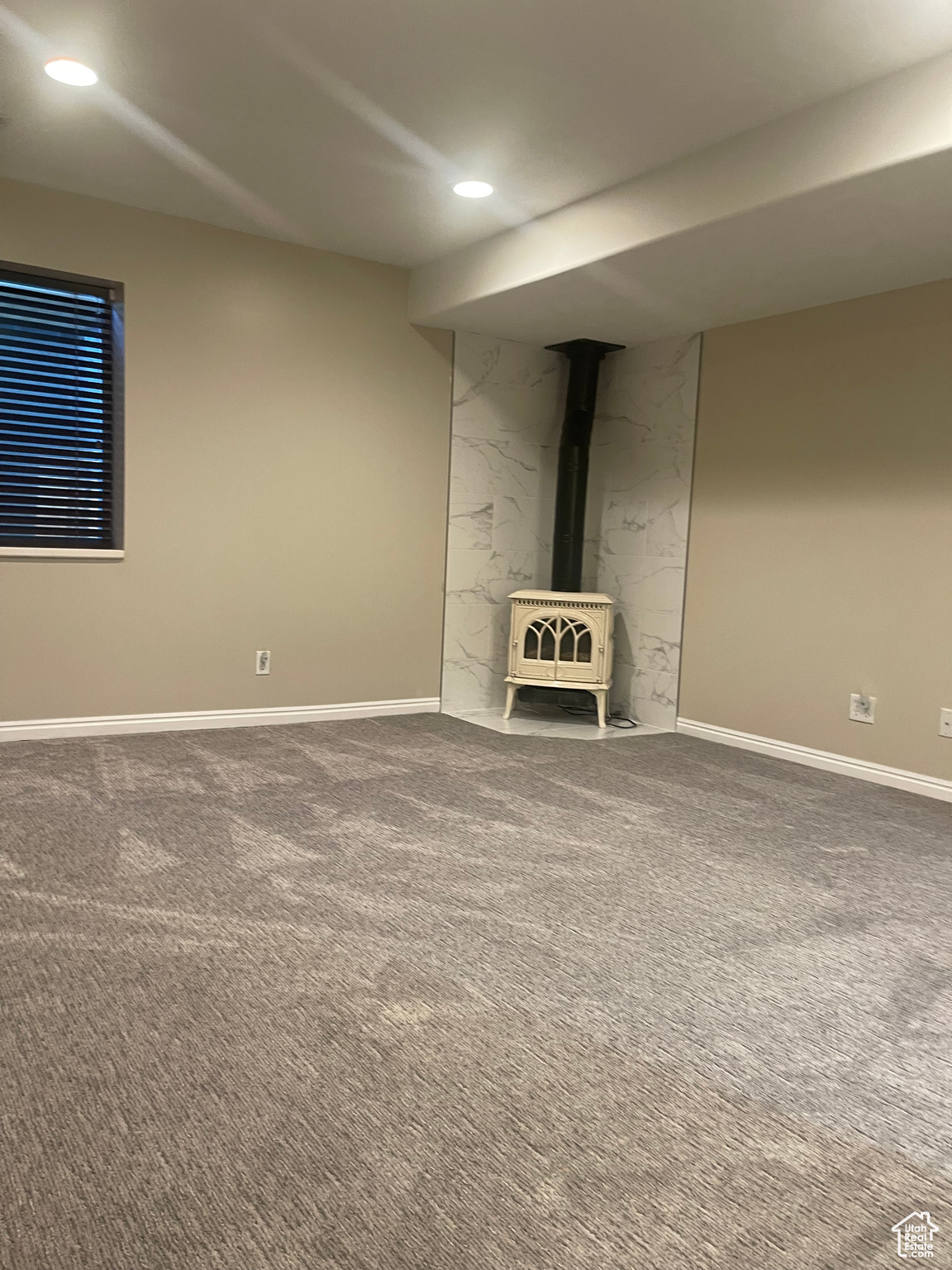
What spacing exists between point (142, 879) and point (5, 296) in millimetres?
2680

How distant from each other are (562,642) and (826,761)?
1.44 meters

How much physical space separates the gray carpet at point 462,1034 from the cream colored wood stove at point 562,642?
1.57 metres

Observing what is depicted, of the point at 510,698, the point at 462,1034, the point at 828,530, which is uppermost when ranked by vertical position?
the point at 828,530

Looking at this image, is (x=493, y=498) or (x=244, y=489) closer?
(x=244, y=489)

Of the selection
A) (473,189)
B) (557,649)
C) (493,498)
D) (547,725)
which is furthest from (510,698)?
(473,189)

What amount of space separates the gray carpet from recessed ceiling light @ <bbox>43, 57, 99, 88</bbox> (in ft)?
7.64

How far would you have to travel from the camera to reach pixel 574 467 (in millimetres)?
5246

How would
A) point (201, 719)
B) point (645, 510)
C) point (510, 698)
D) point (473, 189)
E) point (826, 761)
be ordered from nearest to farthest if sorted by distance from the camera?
point (473, 189), point (826, 761), point (201, 719), point (510, 698), point (645, 510)

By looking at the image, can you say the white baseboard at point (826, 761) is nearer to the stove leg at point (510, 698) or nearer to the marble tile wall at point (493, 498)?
the stove leg at point (510, 698)

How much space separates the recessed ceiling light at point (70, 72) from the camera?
2.86 m

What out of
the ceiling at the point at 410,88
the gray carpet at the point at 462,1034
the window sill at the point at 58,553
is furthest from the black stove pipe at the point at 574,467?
the window sill at the point at 58,553

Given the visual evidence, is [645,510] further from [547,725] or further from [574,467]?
[547,725]

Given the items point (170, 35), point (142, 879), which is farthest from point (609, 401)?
point (142, 879)

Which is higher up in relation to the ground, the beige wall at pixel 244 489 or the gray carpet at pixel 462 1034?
the beige wall at pixel 244 489
